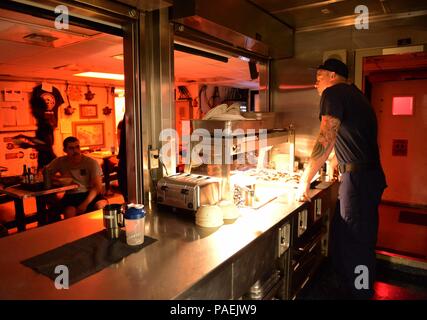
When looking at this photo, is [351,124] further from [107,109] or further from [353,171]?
[107,109]

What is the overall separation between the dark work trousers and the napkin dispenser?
844 millimetres

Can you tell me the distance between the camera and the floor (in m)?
2.45

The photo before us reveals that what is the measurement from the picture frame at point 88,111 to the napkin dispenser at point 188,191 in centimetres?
548

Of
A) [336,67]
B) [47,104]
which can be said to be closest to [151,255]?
[336,67]

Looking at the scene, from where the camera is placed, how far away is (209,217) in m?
1.68

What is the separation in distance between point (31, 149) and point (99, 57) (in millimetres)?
3103

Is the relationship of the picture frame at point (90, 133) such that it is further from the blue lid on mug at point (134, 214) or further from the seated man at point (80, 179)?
the blue lid on mug at point (134, 214)

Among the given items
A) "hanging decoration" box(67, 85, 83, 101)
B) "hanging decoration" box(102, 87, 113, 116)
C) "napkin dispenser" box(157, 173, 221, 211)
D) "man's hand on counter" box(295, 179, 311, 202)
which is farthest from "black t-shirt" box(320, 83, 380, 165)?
"hanging decoration" box(102, 87, 113, 116)

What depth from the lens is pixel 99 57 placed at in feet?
12.8

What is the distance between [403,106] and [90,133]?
5.73 metres

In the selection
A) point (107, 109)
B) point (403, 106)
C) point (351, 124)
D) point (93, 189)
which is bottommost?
point (93, 189)

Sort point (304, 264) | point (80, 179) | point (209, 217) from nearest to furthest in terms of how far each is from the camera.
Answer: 1. point (209, 217)
2. point (304, 264)
3. point (80, 179)

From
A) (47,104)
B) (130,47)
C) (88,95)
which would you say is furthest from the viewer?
(88,95)
